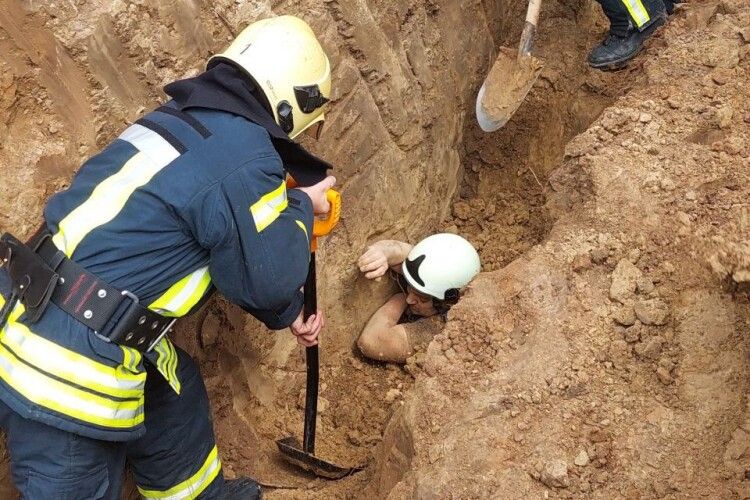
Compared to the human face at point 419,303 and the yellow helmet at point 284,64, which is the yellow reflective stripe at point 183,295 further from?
the human face at point 419,303

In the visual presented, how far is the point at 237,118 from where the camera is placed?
98.1 inches

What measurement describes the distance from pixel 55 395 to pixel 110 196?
67 cm

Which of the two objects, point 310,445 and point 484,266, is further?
point 484,266

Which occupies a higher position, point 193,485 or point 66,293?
point 66,293

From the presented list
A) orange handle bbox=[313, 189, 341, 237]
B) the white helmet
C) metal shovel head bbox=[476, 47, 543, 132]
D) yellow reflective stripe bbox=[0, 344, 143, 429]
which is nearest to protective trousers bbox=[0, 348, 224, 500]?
yellow reflective stripe bbox=[0, 344, 143, 429]

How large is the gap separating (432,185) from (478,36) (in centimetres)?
106

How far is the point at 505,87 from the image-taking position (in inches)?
175

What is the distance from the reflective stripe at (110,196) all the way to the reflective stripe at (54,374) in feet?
0.98

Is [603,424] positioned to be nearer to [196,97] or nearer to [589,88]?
[196,97]

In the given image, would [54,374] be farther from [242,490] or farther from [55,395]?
[242,490]

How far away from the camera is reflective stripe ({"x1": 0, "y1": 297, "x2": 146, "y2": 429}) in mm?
2342

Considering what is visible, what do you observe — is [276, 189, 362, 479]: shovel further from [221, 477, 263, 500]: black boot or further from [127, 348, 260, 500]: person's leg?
[127, 348, 260, 500]: person's leg

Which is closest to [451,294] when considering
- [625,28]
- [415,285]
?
[415,285]

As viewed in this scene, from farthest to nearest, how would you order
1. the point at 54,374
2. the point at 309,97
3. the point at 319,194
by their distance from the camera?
the point at 319,194 → the point at 309,97 → the point at 54,374
